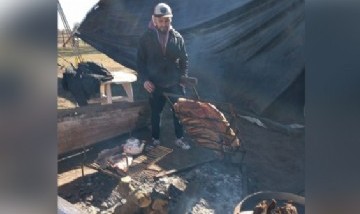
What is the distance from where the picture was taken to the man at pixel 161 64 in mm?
4566

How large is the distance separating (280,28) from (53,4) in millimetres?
3236

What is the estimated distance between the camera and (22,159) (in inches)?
61.9

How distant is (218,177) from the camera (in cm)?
392

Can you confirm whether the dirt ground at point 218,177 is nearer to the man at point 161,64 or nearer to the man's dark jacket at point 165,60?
the man at point 161,64

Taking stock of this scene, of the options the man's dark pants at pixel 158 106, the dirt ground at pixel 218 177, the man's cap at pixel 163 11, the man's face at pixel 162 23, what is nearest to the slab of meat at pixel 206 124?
the dirt ground at pixel 218 177

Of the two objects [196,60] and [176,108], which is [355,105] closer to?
[176,108]

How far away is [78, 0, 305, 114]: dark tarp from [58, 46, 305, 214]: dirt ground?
47cm

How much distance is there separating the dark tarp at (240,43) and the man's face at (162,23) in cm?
51

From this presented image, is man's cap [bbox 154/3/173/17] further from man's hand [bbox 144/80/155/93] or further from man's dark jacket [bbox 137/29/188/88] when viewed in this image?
man's hand [bbox 144/80/155/93]

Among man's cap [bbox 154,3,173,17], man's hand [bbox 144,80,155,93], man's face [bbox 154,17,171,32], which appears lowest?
man's hand [bbox 144,80,155,93]

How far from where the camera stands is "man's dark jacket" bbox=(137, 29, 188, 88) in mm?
4574

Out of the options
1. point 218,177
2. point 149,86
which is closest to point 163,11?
point 149,86

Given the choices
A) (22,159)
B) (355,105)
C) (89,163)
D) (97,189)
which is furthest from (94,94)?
(355,105)

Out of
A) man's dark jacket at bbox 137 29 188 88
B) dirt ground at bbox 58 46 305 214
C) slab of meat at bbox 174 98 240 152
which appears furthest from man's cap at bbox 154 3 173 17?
dirt ground at bbox 58 46 305 214
